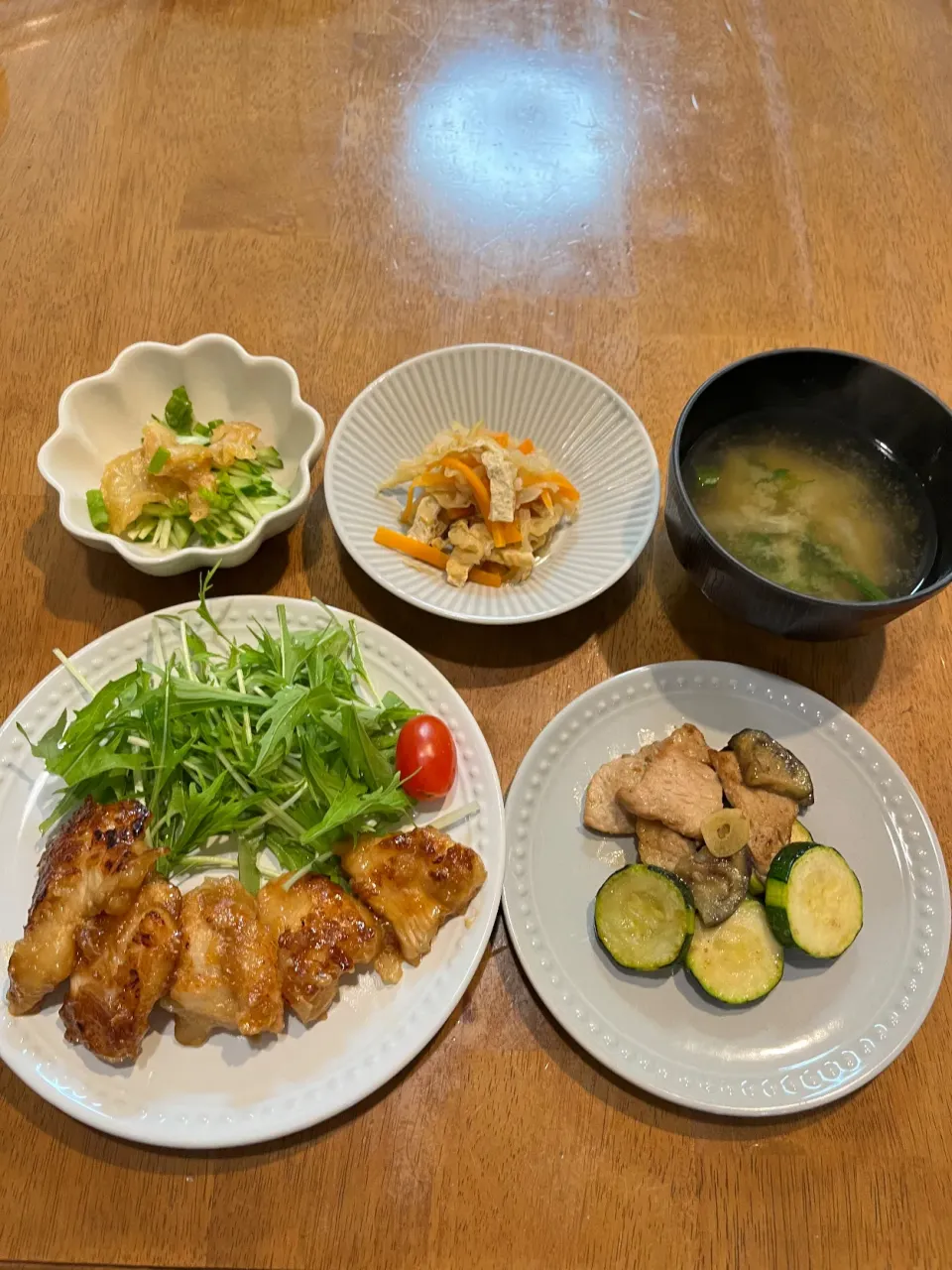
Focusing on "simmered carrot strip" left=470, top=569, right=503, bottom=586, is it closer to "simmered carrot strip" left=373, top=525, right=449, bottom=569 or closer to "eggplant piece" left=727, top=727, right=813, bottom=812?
"simmered carrot strip" left=373, top=525, right=449, bottom=569

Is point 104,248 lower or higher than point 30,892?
higher

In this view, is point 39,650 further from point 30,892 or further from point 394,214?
point 394,214

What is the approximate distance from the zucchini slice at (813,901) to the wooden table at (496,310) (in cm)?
34

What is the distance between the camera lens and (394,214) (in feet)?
9.53

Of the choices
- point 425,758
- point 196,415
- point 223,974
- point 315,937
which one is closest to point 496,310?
point 196,415

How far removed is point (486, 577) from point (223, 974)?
3.61ft

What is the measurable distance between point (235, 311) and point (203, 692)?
1.40 metres

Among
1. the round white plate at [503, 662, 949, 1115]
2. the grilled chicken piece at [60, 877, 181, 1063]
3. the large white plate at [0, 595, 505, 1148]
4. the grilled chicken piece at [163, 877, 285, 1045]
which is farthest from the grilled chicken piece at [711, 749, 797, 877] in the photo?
the grilled chicken piece at [60, 877, 181, 1063]

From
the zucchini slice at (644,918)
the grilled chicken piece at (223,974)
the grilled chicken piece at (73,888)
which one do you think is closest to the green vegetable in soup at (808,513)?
the zucchini slice at (644,918)

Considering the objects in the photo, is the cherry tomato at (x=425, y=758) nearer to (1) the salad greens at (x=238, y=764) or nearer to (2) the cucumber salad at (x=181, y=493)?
(1) the salad greens at (x=238, y=764)

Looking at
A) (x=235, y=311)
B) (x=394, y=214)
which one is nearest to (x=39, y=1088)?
(x=235, y=311)

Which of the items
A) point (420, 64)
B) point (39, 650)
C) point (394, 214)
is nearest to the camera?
point (39, 650)

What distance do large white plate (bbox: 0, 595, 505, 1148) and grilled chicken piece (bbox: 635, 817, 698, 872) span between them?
321mm

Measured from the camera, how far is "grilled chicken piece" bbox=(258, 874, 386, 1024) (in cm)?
164
